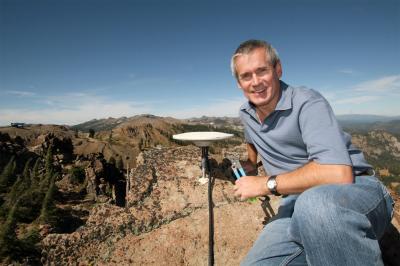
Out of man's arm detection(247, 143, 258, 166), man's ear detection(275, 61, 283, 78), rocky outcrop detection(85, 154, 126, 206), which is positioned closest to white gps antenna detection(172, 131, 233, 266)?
man's arm detection(247, 143, 258, 166)

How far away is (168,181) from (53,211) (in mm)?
35952

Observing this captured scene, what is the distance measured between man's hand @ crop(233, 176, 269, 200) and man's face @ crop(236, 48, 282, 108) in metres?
1.27

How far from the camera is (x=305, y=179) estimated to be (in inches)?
135

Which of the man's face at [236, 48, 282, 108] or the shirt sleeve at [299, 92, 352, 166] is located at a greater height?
the man's face at [236, 48, 282, 108]

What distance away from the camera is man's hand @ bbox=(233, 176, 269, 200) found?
387cm

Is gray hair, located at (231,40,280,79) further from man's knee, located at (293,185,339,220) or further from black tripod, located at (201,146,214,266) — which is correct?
black tripod, located at (201,146,214,266)

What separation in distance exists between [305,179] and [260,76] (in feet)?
5.86

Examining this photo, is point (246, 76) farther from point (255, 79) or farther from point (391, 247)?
point (391, 247)

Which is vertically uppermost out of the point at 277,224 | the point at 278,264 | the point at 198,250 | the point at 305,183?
the point at 305,183

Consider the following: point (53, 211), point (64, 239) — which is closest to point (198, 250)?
point (64, 239)

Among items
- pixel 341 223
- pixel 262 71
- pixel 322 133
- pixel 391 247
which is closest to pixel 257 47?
pixel 262 71

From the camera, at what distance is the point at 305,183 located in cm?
345

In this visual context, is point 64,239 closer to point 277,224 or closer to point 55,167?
point 277,224

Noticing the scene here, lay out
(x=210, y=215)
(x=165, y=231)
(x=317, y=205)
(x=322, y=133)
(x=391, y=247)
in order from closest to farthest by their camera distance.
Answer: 1. (x=317, y=205)
2. (x=322, y=133)
3. (x=391, y=247)
4. (x=165, y=231)
5. (x=210, y=215)
